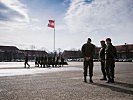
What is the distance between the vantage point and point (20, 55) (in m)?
171

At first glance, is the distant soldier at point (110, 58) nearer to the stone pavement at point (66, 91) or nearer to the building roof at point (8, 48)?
the stone pavement at point (66, 91)

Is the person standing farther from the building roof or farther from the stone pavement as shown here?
the building roof

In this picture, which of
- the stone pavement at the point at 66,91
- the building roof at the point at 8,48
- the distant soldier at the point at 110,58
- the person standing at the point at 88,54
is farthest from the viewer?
the building roof at the point at 8,48

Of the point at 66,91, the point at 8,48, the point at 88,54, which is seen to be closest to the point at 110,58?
the point at 88,54

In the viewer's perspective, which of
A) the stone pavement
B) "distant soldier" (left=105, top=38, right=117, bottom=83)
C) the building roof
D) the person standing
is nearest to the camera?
the stone pavement

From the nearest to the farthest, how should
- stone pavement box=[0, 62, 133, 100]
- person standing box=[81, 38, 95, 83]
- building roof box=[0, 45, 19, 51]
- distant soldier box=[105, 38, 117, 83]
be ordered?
1. stone pavement box=[0, 62, 133, 100]
2. distant soldier box=[105, 38, 117, 83]
3. person standing box=[81, 38, 95, 83]
4. building roof box=[0, 45, 19, 51]

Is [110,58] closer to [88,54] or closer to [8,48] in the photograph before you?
[88,54]

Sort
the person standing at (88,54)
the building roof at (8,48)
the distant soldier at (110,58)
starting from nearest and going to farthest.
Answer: the distant soldier at (110,58) < the person standing at (88,54) < the building roof at (8,48)

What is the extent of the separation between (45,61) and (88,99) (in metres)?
27.8

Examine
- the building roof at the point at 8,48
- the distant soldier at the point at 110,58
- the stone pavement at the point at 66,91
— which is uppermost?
the building roof at the point at 8,48


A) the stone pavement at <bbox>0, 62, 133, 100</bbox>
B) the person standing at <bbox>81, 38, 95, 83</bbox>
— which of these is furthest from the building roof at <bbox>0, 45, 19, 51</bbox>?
the stone pavement at <bbox>0, 62, 133, 100</bbox>

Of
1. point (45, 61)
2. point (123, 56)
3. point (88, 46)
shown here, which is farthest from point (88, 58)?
point (123, 56)

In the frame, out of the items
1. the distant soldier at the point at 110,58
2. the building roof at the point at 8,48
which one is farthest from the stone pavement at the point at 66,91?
the building roof at the point at 8,48

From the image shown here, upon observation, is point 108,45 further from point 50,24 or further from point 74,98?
point 50,24
